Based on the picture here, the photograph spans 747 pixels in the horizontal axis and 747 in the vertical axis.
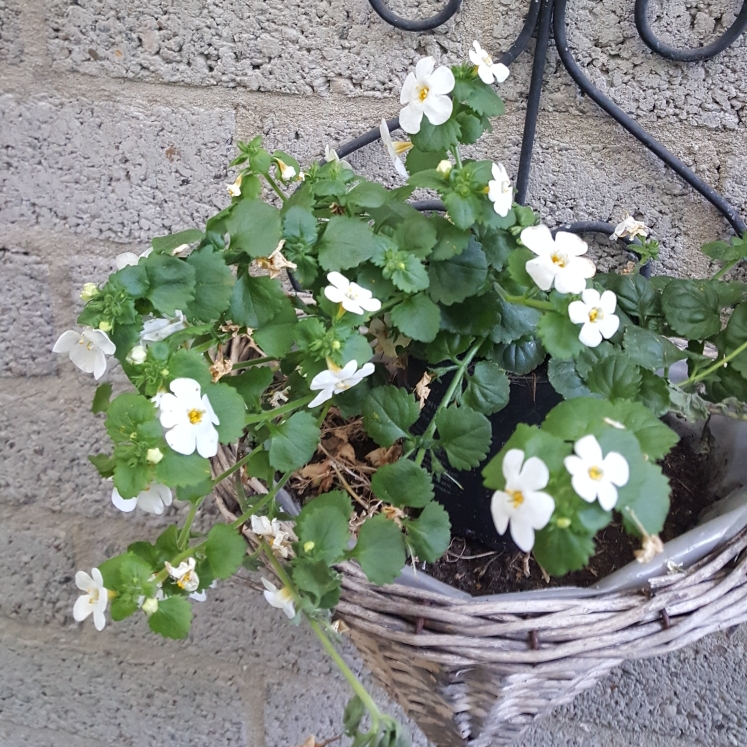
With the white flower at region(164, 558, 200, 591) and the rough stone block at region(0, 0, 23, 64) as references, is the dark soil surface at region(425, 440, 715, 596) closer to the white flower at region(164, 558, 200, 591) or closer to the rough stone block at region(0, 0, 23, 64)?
the white flower at region(164, 558, 200, 591)

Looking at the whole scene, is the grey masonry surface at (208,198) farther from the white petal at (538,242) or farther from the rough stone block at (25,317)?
the white petal at (538,242)

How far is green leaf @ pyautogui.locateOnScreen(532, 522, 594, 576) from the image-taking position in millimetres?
320

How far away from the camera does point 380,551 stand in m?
0.44

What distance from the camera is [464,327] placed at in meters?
0.53

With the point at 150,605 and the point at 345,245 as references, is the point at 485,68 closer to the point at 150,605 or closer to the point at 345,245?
the point at 345,245

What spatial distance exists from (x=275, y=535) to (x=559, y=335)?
25 centimetres

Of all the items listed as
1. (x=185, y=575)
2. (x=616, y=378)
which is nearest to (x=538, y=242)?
(x=616, y=378)

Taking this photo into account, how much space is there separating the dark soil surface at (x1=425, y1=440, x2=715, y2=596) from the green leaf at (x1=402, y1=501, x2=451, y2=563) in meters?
0.17

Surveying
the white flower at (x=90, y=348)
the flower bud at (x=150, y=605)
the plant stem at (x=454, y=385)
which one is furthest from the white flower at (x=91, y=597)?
the plant stem at (x=454, y=385)

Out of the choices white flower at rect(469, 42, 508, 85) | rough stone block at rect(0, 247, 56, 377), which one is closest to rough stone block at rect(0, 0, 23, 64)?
rough stone block at rect(0, 247, 56, 377)

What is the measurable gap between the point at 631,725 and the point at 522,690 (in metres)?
0.55

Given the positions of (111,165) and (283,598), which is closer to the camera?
(283,598)

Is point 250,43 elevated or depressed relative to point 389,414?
elevated

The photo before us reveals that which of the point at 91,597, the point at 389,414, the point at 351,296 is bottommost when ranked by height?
the point at 91,597
